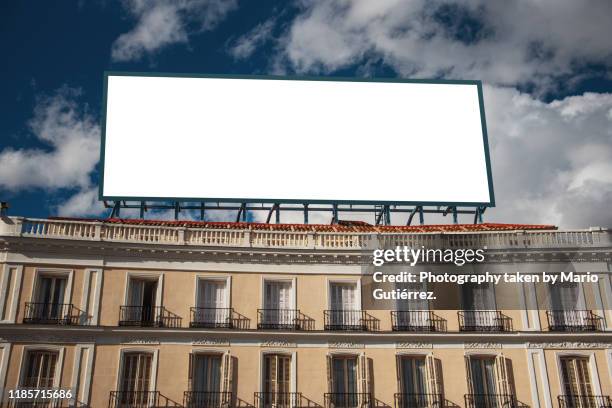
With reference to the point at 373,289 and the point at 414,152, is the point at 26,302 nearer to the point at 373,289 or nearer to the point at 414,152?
the point at 373,289

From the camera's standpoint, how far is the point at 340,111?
110ft

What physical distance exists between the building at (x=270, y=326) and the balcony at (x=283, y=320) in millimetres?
49

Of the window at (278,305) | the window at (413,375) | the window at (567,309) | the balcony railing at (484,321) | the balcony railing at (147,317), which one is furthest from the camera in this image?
the window at (567,309)

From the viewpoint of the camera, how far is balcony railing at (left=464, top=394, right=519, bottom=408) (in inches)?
979

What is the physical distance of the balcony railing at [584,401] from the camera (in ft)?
82.1

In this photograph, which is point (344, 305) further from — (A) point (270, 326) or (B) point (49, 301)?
(B) point (49, 301)

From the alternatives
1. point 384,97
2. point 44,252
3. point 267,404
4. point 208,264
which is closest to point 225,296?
point 208,264

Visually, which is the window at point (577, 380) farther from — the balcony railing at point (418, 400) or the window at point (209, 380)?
the window at point (209, 380)

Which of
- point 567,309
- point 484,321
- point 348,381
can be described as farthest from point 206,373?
point 567,309

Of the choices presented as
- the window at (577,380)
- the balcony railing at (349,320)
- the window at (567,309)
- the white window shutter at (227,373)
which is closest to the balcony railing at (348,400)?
the balcony railing at (349,320)

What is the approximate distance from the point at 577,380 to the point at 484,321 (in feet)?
13.7

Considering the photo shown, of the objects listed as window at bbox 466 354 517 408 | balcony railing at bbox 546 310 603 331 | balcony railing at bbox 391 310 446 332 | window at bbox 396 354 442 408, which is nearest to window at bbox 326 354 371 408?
window at bbox 396 354 442 408

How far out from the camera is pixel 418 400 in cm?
2484

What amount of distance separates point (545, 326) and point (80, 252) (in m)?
18.7
